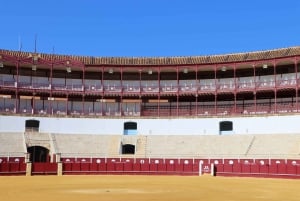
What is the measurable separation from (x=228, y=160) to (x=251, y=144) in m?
3.98

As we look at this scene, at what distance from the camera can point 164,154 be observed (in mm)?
41312

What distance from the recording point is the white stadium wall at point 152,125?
4366 cm

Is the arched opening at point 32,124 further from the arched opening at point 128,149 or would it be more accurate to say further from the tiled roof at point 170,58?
the arched opening at point 128,149

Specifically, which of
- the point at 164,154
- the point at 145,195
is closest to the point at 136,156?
the point at 164,154

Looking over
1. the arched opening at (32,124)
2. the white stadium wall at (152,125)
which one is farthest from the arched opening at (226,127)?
the arched opening at (32,124)

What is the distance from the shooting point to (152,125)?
1845 inches

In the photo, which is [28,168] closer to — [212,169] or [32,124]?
[32,124]

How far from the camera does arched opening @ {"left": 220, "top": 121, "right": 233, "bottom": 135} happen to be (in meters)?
45.2

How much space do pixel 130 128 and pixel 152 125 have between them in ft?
6.96

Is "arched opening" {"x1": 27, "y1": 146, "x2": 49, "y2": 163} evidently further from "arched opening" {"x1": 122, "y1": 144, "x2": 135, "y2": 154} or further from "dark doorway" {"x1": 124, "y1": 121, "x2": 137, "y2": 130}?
"dark doorway" {"x1": 124, "y1": 121, "x2": 137, "y2": 130}

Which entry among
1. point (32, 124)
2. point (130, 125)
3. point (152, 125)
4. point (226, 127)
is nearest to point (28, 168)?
point (32, 124)

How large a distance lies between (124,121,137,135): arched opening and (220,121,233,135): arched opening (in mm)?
7983

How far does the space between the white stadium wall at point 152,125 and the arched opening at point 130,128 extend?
0.39 metres

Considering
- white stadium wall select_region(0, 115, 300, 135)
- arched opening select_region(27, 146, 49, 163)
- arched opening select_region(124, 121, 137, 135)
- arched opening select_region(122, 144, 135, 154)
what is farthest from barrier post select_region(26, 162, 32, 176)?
arched opening select_region(124, 121, 137, 135)
